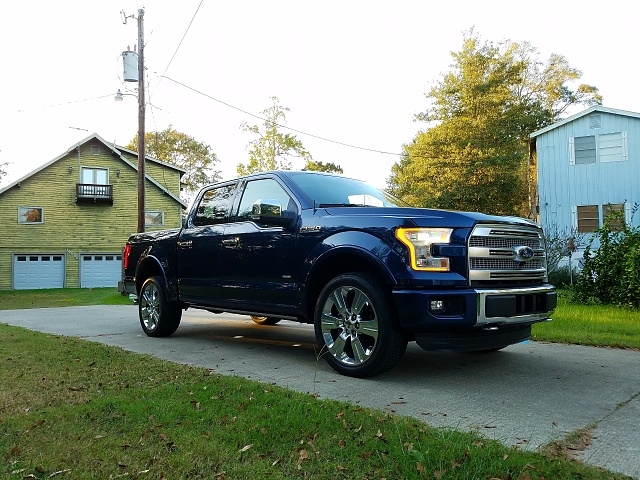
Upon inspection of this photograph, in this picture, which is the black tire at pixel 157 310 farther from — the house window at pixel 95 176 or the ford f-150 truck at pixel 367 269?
the house window at pixel 95 176

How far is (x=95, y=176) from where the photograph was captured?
3044 cm

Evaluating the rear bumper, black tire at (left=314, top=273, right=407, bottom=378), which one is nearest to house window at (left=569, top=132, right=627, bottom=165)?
the rear bumper

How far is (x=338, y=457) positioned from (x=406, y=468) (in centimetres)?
39

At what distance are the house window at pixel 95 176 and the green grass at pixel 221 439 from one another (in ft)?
91.6

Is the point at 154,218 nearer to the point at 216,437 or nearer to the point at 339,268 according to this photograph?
the point at 339,268

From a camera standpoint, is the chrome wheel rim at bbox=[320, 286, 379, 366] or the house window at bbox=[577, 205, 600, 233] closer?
the chrome wheel rim at bbox=[320, 286, 379, 366]

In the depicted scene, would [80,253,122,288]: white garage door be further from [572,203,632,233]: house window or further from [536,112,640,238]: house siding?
[572,203,632,233]: house window

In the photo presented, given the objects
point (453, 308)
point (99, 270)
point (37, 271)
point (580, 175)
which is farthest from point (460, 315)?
point (37, 271)

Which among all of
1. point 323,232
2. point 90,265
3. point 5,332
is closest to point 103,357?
point 323,232

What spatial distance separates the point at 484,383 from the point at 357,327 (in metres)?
1.20

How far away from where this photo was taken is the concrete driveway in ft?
11.3

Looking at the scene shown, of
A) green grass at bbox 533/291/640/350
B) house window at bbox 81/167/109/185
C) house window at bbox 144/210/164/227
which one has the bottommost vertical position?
green grass at bbox 533/291/640/350

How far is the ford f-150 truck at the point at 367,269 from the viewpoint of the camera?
14.8 ft

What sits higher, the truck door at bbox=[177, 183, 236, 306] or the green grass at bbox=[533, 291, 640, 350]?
the truck door at bbox=[177, 183, 236, 306]
